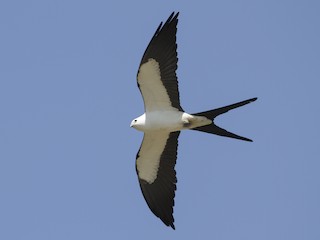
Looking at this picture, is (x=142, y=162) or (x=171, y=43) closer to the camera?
(x=171, y=43)

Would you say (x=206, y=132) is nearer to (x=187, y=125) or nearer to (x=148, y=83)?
(x=187, y=125)

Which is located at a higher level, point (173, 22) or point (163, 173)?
point (173, 22)

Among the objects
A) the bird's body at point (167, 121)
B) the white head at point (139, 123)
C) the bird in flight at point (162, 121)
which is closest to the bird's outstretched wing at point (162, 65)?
the bird in flight at point (162, 121)

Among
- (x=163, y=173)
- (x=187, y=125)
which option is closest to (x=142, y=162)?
(x=163, y=173)

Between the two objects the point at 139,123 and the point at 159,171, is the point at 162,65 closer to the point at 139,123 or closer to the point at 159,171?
the point at 139,123

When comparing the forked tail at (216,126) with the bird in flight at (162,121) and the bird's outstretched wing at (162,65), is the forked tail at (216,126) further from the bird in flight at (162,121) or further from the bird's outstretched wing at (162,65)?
the bird's outstretched wing at (162,65)

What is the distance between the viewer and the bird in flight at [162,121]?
11609 mm

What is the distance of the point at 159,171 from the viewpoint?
1245 centimetres

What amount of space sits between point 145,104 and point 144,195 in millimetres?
1665

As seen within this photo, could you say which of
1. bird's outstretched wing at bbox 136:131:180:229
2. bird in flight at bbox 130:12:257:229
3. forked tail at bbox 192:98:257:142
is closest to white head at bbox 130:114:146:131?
bird in flight at bbox 130:12:257:229

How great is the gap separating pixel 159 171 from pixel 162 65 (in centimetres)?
202

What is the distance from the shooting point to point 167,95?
468 inches

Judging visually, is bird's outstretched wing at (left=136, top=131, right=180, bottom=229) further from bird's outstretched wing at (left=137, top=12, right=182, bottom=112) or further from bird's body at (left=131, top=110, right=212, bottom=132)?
bird's outstretched wing at (left=137, top=12, right=182, bottom=112)

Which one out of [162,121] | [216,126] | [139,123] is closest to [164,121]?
[162,121]
